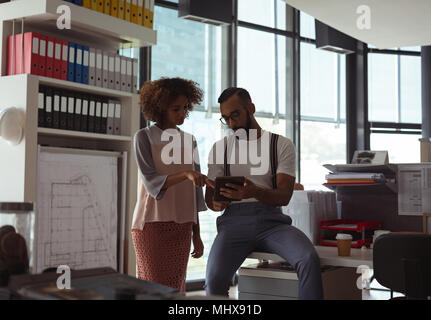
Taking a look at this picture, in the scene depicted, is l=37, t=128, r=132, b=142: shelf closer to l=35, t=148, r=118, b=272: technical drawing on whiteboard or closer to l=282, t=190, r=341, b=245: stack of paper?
l=35, t=148, r=118, b=272: technical drawing on whiteboard

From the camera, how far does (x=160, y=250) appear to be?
7.95ft

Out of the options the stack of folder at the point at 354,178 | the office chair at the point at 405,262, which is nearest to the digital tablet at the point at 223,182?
the office chair at the point at 405,262

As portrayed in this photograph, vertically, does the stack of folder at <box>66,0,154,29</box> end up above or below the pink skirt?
above

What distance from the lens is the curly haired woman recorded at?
7.88 feet

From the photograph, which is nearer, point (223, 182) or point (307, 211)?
point (223, 182)

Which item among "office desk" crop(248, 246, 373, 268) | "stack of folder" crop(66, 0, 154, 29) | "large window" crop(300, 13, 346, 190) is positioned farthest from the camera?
"large window" crop(300, 13, 346, 190)

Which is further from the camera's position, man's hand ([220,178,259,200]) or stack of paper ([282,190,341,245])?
stack of paper ([282,190,341,245])

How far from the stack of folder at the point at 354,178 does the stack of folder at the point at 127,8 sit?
5.77ft

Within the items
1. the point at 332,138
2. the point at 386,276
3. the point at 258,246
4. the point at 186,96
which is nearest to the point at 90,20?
the point at 186,96

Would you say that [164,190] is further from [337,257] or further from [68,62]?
[68,62]

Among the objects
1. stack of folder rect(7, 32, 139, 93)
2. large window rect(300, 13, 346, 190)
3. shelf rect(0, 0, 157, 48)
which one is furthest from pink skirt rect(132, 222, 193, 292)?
large window rect(300, 13, 346, 190)

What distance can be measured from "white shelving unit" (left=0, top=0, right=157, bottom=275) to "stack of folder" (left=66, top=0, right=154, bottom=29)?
0.08 meters

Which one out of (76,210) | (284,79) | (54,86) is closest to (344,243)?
(76,210)

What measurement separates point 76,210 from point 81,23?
115 cm
